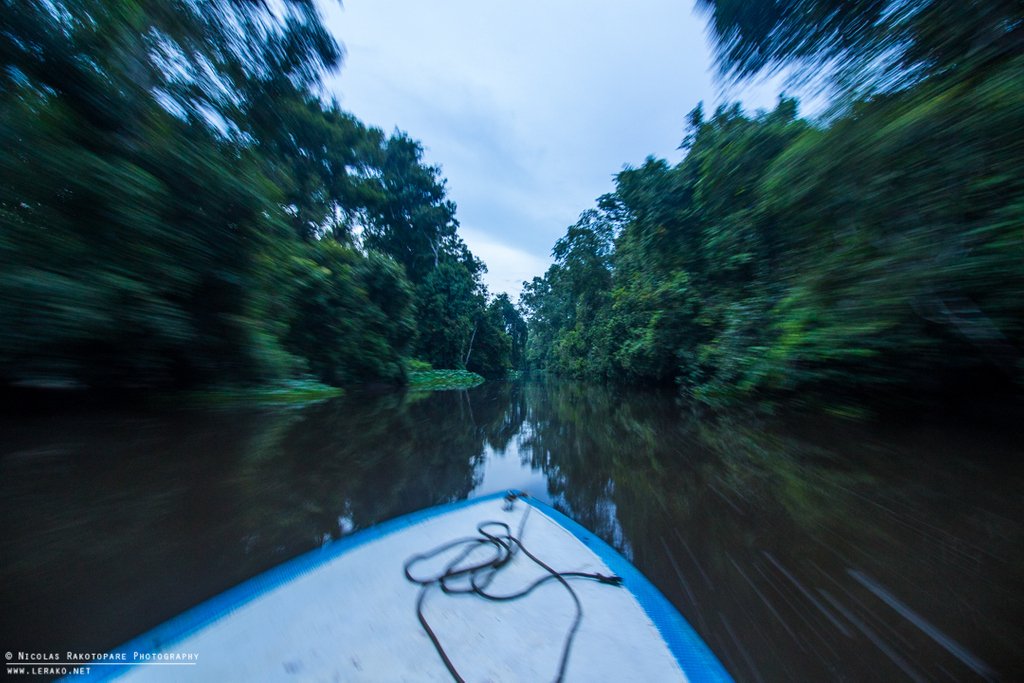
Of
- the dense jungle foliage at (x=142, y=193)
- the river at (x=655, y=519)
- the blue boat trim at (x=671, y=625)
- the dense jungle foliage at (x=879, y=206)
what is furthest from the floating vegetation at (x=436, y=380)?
the blue boat trim at (x=671, y=625)

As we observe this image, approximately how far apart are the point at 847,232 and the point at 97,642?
6095 mm

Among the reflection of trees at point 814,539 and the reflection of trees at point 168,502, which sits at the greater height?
the reflection of trees at point 814,539

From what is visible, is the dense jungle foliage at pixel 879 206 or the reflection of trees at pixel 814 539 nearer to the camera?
the reflection of trees at pixel 814 539

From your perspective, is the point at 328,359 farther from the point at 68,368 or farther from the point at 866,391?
the point at 866,391

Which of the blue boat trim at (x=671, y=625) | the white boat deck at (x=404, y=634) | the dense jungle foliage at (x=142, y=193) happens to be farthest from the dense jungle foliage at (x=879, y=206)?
the dense jungle foliage at (x=142, y=193)

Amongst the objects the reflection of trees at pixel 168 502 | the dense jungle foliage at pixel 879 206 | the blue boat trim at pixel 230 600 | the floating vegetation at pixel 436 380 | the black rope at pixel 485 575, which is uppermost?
the dense jungle foliage at pixel 879 206

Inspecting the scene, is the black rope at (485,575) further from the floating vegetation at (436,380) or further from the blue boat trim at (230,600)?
the floating vegetation at (436,380)

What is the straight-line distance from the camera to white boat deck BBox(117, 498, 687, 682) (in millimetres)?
1018

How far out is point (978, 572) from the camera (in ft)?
5.30

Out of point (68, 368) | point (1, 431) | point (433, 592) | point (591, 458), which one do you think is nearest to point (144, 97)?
point (68, 368)

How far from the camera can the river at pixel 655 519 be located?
4.29 feet

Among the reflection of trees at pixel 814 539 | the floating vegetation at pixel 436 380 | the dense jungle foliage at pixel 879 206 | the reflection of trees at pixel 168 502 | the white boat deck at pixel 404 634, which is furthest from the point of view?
the floating vegetation at pixel 436 380

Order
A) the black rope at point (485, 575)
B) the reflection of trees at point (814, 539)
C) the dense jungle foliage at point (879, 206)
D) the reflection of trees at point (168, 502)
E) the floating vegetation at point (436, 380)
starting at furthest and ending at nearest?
the floating vegetation at point (436, 380)
the dense jungle foliage at point (879, 206)
the reflection of trees at point (168, 502)
the reflection of trees at point (814, 539)
the black rope at point (485, 575)

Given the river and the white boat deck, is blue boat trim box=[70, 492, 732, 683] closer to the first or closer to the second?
the white boat deck
